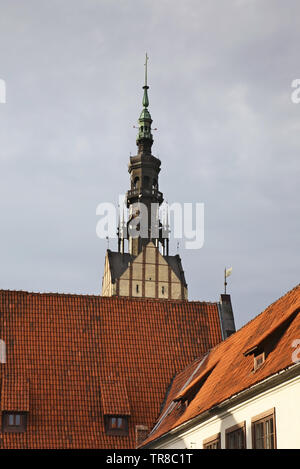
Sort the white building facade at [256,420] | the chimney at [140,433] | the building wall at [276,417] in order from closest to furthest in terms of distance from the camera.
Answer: the building wall at [276,417] → the white building facade at [256,420] → the chimney at [140,433]

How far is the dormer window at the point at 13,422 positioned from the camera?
36.1 meters

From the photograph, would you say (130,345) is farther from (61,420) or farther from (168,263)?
(168,263)

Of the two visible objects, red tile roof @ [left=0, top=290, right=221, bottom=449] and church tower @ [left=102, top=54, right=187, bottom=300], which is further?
church tower @ [left=102, top=54, right=187, bottom=300]

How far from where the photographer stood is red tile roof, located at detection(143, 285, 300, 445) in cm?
2588

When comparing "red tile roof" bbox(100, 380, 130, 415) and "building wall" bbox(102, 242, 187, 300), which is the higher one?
"building wall" bbox(102, 242, 187, 300)

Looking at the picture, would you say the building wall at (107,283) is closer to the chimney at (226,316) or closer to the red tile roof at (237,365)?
the chimney at (226,316)

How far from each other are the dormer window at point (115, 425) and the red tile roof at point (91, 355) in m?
0.24

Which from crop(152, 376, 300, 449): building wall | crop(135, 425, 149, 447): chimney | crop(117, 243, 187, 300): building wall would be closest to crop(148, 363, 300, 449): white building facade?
crop(152, 376, 300, 449): building wall

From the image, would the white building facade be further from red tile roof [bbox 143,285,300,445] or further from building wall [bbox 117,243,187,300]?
building wall [bbox 117,243,187,300]

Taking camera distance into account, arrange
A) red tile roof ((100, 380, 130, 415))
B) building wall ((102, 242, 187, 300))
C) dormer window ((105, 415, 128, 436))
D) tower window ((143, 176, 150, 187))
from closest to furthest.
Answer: dormer window ((105, 415, 128, 436)), red tile roof ((100, 380, 130, 415)), building wall ((102, 242, 187, 300)), tower window ((143, 176, 150, 187))

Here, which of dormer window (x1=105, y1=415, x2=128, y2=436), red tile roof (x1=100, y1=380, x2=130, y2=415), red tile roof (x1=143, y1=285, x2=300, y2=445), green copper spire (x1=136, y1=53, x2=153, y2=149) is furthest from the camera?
green copper spire (x1=136, y1=53, x2=153, y2=149)

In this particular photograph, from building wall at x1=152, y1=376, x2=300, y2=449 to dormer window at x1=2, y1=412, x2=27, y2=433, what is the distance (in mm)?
8547

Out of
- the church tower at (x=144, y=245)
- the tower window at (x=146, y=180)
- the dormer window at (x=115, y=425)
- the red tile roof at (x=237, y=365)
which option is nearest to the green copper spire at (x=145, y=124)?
the church tower at (x=144, y=245)

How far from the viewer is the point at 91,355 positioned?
1567 inches
